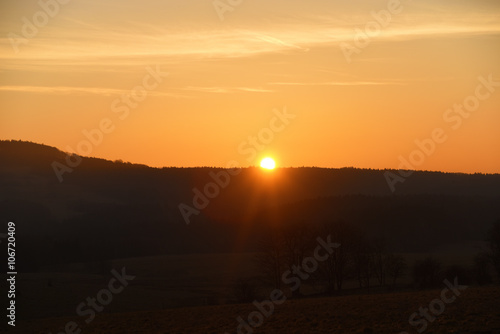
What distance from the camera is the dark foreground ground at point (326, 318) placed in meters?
32.2

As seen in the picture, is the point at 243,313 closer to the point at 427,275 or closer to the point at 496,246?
the point at 427,275

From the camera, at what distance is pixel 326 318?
119ft

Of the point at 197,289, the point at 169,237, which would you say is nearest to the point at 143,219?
the point at 169,237

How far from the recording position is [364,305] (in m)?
40.2
